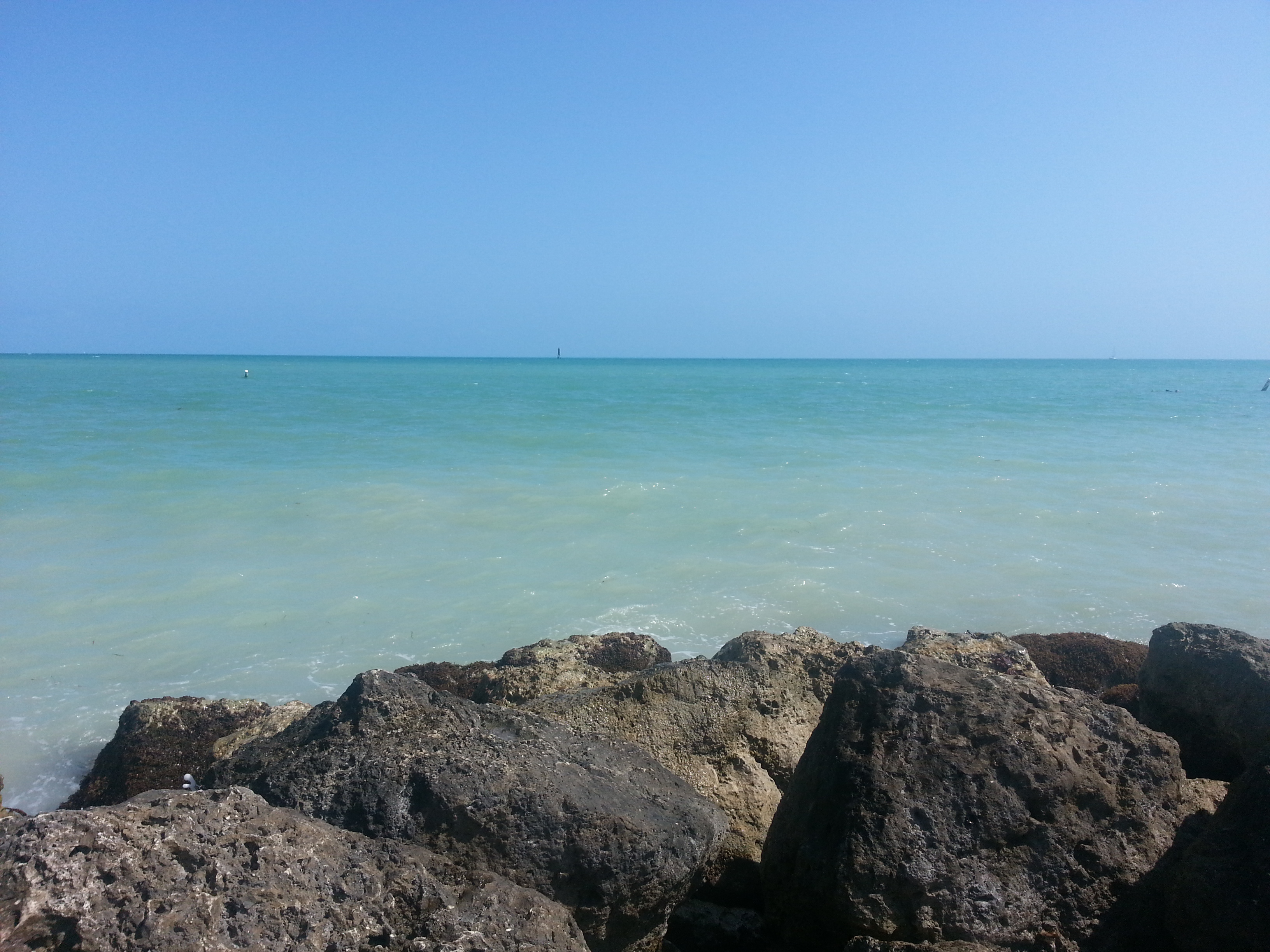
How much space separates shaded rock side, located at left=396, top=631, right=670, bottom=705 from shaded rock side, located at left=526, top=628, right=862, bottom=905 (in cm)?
42

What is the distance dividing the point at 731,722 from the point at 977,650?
220 cm

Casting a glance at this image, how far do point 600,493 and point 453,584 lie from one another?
5195mm

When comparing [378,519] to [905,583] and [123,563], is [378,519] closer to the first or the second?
[123,563]

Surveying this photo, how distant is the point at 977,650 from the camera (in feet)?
18.6

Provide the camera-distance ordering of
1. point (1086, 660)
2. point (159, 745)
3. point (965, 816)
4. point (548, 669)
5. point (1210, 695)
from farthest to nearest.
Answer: point (1086, 660) < point (548, 669) < point (159, 745) < point (1210, 695) < point (965, 816)

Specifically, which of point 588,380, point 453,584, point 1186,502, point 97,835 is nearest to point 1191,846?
point 97,835

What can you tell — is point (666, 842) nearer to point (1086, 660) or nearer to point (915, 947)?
point (915, 947)

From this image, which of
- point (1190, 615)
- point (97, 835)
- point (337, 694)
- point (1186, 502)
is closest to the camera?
point (97, 835)

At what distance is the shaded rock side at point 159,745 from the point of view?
503 cm

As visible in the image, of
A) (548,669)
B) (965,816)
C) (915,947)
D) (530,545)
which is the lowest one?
(530,545)

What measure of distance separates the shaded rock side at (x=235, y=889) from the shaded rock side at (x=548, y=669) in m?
2.26

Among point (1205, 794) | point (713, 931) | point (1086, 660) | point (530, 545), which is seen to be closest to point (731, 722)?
point (713, 931)

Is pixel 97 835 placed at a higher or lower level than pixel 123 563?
higher

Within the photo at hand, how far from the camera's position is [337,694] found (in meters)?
6.97
